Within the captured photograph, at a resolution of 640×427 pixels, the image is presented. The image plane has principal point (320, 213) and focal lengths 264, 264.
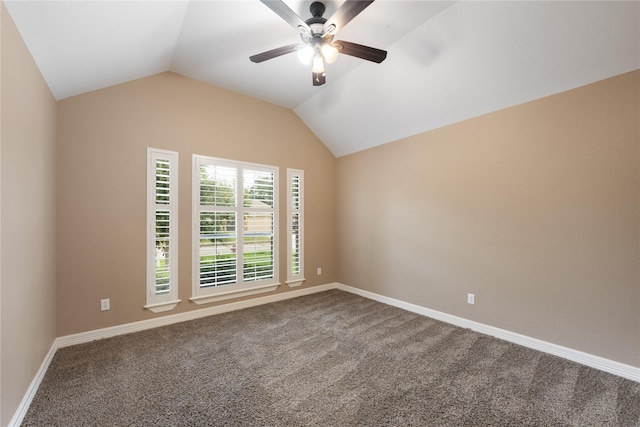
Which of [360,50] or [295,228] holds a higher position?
[360,50]

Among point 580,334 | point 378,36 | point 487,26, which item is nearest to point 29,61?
point 378,36

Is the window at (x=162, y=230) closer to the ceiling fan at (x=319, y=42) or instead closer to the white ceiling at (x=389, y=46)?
the white ceiling at (x=389, y=46)

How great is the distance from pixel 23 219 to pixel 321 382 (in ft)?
7.95

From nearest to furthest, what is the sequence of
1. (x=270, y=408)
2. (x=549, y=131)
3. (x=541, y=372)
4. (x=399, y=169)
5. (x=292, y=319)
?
(x=270, y=408)
(x=541, y=372)
(x=549, y=131)
(x=292, y=319)
(x=399, y=169)

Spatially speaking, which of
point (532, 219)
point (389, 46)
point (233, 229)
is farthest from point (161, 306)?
point (532, 219)

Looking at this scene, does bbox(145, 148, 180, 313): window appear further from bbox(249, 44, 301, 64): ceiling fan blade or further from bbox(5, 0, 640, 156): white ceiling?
bbox(249, 44, 301, 64): ceiling fan blade

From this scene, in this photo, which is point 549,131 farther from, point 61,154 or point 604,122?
point 61,154

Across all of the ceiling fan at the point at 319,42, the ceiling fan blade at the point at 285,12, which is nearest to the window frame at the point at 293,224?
the ceiling fan at the point at 319,42

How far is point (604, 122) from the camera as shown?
227 cm

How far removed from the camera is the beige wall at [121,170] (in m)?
2.70

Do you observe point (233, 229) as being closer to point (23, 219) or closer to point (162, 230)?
point (162, 230)

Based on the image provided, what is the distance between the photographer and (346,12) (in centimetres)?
177

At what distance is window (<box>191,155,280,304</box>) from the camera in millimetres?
3471

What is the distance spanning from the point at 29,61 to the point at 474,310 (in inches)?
182
